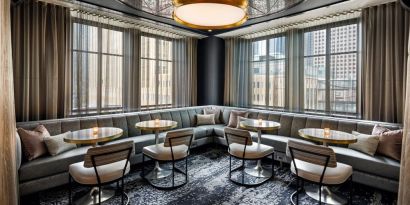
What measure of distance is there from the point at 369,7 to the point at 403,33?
2.12 feet

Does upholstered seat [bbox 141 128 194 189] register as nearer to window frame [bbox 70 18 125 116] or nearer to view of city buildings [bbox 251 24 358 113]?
window frame [bbox 70 18 125 116]

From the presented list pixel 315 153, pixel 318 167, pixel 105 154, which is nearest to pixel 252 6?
pixel 315 153

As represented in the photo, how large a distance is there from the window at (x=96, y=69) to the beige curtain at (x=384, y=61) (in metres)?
4.42

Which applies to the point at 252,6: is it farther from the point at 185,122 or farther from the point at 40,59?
the point at 40,59

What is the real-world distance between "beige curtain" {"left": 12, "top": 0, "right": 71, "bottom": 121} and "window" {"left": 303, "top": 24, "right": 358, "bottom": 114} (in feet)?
14.5

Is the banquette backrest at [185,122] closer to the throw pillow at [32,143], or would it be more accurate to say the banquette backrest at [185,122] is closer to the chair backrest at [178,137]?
the throw pillow at [32,143]

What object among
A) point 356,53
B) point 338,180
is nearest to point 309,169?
point 338,180

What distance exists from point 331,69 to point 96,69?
14.3ft

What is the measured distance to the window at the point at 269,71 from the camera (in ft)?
15.7

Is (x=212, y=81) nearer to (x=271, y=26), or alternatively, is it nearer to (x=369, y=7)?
(x=271, y=26)

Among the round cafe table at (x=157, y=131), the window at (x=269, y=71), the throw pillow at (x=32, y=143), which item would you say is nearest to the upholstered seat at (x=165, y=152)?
the round cafe table at (x=157, y=131)

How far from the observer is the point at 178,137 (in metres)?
2.80

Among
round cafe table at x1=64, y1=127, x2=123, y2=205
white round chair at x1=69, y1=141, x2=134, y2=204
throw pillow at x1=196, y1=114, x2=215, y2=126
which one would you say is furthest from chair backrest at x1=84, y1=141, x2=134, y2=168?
throw pillow at x1=196, y1=114, x2=215, y2=126

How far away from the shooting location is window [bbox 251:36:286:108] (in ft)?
15.7
